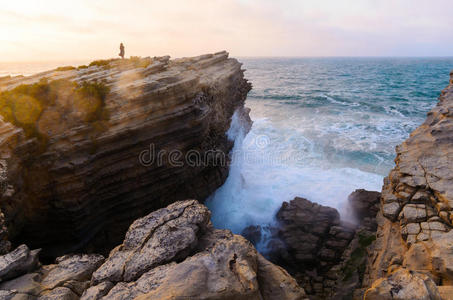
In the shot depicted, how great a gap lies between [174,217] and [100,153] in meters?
7.00

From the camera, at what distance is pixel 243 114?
28.1m

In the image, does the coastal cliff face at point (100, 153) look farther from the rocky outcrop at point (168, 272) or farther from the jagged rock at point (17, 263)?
the rocky outcrop at point (168, 272)

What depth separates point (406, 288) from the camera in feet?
15.9

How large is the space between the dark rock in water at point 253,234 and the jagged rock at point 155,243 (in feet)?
31.2

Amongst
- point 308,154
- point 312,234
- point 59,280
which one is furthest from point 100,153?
point 308,154

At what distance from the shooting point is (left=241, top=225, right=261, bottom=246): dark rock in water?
1599cm

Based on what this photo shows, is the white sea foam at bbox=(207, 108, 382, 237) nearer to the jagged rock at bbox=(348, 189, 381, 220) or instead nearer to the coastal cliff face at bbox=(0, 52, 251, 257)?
the jagged rock at bbox=(348, 189, 381, 220)

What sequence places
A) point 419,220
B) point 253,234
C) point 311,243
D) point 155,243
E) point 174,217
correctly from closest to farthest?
point 155,243 < point 174,217 < point 419,220 < point 311,243 < point 253,234

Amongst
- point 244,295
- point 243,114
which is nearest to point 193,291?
point 244,295

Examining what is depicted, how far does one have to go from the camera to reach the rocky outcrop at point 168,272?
5.19 m

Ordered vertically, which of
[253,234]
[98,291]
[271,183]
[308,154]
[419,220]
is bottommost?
[253,234]

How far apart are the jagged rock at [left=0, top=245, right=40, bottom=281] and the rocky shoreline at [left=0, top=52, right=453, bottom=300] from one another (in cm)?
3

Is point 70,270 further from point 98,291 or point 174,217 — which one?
point 174,217

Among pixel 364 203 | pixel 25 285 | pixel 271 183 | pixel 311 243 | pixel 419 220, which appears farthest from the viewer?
pixel 271 183
